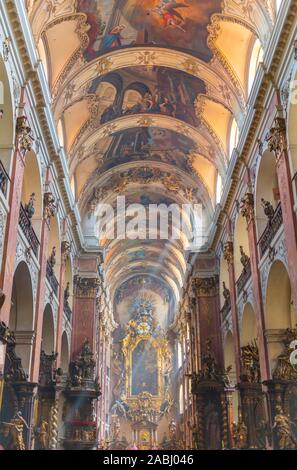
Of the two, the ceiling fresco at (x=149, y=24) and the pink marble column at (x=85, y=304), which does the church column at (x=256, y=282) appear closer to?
the ceiling fresco at (x=149, y=24)

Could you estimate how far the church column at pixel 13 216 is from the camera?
38.8 feet

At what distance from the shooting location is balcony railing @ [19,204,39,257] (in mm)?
14453

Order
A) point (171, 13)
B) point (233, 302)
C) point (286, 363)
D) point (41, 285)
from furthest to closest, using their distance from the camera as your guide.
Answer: point (233, 302)
point (171, 13)
point (41, 285)
point (286, 363)

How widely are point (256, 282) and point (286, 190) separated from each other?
4.18 metres

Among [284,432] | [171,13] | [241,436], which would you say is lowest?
[284,432]

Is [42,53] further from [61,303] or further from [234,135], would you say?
[61,303]

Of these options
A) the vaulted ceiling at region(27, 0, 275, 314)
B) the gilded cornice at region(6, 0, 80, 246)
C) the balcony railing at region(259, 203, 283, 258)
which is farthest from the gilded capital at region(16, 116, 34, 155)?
the balcony railing at region(259, 203, 283, 258)

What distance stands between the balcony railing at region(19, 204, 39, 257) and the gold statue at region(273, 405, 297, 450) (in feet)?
27.5

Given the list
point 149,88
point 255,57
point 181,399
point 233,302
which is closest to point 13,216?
point 255,57

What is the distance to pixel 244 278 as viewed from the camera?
18438 millimetres

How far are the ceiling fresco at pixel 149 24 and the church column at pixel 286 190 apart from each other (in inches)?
213

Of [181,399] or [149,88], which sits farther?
[181,399]

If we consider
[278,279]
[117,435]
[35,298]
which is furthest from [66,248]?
[117,435]

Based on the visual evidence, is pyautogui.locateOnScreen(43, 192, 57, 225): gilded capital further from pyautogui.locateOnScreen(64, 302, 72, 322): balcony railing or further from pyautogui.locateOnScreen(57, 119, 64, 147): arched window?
pyautogui.locateOnScreen(64, 302, 72, 322): balcony railing
